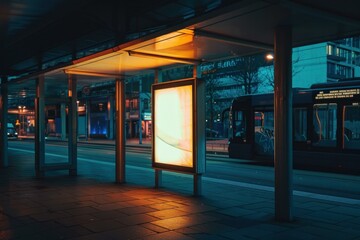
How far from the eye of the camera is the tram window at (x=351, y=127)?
1377 centimetres

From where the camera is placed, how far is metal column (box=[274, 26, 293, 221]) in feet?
21.4

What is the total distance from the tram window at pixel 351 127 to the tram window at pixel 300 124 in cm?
160

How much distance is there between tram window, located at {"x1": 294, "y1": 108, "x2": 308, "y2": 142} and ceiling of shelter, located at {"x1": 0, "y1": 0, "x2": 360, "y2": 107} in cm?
731

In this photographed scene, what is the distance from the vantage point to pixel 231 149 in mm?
18250

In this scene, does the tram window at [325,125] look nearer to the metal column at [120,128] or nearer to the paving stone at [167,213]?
the metal column at [120,128]

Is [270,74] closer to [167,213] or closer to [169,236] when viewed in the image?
[167,213]

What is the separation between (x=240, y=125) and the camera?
707 inches

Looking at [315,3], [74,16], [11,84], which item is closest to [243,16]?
[315,3]

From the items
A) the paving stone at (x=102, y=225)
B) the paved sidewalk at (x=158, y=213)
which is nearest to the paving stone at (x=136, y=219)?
the paved sidewalk at (x=158, y=213)

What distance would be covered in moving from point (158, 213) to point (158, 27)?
A: 541cm

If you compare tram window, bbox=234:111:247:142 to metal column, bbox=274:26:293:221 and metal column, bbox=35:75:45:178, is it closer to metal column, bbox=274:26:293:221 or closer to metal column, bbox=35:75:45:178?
metal column, bbox=35:75:45:178

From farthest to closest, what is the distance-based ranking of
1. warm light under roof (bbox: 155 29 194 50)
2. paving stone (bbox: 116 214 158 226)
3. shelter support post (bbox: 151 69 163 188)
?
1. shelter support post (bbox: 151 69 163 188)
2. warm light under roof (bbox: 155 29 194 50)
3. paving stone (bbox: 116 214 158 226)

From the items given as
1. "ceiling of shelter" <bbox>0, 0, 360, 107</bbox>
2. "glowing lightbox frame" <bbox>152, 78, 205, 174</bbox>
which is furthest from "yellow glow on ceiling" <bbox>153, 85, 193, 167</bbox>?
"ceiling of shelter" <bbox>0, 0, 360, 107</bbox>

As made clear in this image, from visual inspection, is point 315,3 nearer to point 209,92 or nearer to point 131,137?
point 209,92
